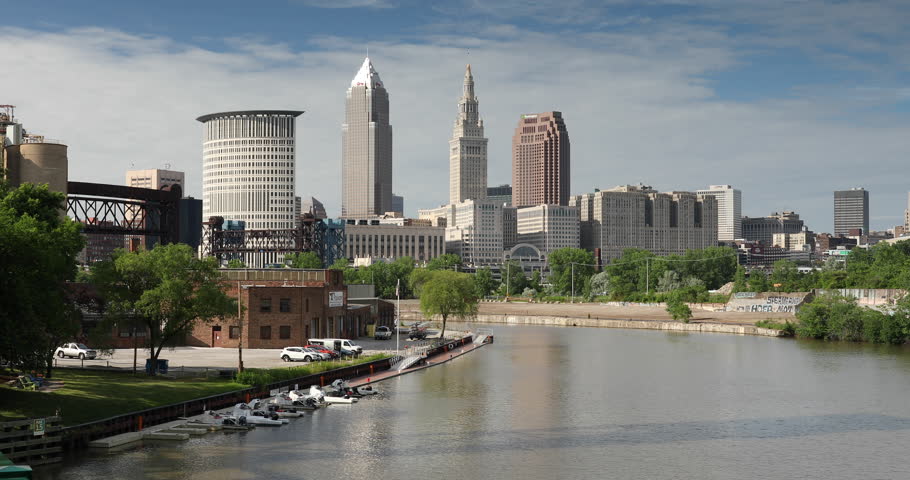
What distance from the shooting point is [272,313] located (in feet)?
313

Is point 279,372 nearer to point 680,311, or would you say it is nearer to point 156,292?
point 156,292

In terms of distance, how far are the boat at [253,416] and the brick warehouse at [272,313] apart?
3059 cm

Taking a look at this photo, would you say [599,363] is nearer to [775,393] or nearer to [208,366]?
[775,393]

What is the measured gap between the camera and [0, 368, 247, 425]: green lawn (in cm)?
5334

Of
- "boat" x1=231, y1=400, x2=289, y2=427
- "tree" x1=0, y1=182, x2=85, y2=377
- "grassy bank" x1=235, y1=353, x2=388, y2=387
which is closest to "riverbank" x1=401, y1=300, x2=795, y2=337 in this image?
"grassy bank" x1=235, y1=353, x2=388, y2=387

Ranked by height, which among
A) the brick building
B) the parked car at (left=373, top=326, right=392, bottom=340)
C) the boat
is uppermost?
the brick building

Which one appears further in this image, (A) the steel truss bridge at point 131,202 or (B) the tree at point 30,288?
(A) the steel truss bridge at point 131,202

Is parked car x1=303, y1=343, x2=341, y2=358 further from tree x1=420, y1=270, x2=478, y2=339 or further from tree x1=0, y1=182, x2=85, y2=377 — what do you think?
tree x1=420, y1=270, x2=478, y2=339

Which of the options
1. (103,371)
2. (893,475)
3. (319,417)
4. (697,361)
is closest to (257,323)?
(103,371)

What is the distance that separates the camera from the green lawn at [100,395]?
2100 inches

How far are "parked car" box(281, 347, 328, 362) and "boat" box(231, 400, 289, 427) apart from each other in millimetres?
23301

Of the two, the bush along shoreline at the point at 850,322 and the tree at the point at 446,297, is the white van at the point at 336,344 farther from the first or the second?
the bush along shoreline at the point at 850,322

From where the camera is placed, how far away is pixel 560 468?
5094 cm

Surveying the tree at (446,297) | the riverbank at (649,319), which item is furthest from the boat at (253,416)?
the riverbank at (649,319)
